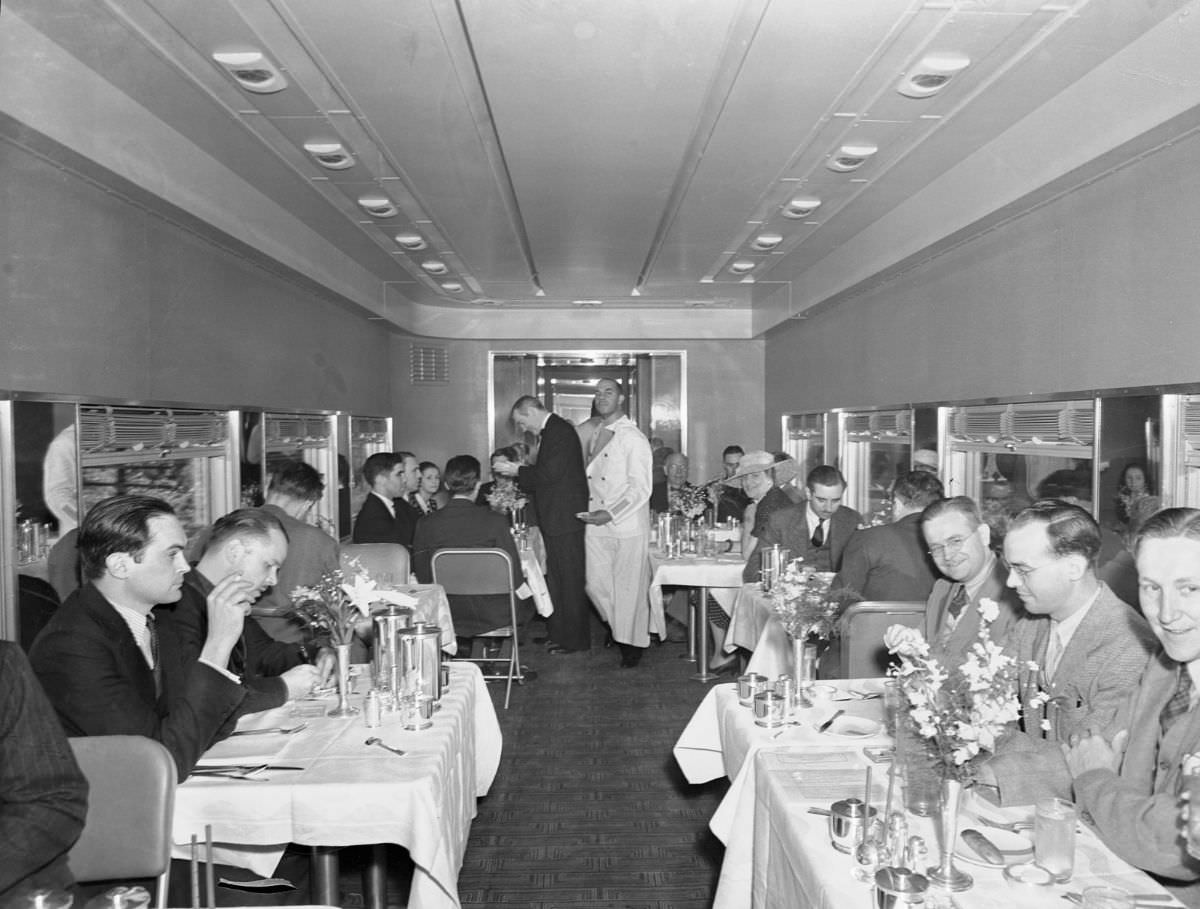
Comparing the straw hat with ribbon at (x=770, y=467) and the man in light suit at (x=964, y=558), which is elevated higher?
the straw hat with ribbon at (x=770, y=467)

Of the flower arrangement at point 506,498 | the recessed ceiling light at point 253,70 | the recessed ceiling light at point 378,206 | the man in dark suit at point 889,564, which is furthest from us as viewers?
the flower arrangement at point 506,498

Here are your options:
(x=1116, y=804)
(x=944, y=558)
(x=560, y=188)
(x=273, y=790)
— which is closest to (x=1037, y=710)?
(x=1116, y=804)

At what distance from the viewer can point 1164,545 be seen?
2191 mm

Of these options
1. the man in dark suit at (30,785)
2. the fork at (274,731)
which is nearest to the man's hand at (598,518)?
the fork at (274,731)

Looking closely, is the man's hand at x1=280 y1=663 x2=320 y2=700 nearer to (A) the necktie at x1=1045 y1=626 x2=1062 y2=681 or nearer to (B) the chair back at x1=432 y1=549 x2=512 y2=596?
(A) the necktie at x1=1045 y1=626 x2=1062 y2=681

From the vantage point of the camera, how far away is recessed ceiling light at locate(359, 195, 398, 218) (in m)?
6.50

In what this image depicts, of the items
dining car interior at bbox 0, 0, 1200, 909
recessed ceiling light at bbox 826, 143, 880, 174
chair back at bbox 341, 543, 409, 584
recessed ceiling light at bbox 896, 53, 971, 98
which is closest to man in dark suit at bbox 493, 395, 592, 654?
dining car interior at bbox 0, 0, 1200, 909

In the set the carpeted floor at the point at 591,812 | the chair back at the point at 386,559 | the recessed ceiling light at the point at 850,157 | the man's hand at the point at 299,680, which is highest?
the recessed ceiling light at the point at 850,157

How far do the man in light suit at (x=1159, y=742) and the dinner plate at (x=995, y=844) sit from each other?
0.18m

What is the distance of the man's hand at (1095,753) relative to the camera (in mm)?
2309

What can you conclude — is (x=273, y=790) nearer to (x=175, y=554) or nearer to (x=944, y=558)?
(x=175, y=554)

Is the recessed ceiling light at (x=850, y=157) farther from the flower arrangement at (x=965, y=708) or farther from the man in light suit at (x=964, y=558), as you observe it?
the flower arrangement at (x=965, y=708)

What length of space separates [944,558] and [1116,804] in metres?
1.50

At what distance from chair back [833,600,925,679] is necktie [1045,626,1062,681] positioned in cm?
140
